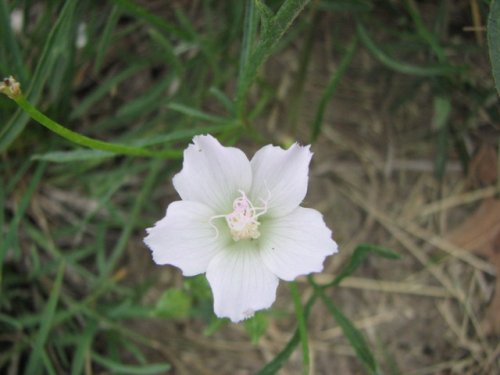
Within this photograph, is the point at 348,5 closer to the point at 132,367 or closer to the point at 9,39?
the point at 9,39

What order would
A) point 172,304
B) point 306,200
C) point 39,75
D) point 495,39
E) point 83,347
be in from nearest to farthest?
point 495,39, point 39,75, point 172,304, point 83,347, point 306,200

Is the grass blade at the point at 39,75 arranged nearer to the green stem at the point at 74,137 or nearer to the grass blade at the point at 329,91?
the green stem at the point at 74,137

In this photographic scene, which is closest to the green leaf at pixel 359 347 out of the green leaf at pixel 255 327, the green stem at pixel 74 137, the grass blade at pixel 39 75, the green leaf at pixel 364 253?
the green leaf at pixel 364 253

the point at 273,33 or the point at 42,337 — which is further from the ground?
the point at 273,33

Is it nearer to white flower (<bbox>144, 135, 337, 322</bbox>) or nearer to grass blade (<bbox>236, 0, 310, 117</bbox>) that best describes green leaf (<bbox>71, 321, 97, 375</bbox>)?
white flower (<bbox>144, 135, 337, 322</bbox>)

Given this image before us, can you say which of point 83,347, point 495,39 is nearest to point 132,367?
point 83,347

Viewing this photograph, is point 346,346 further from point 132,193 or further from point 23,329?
point 23,329
